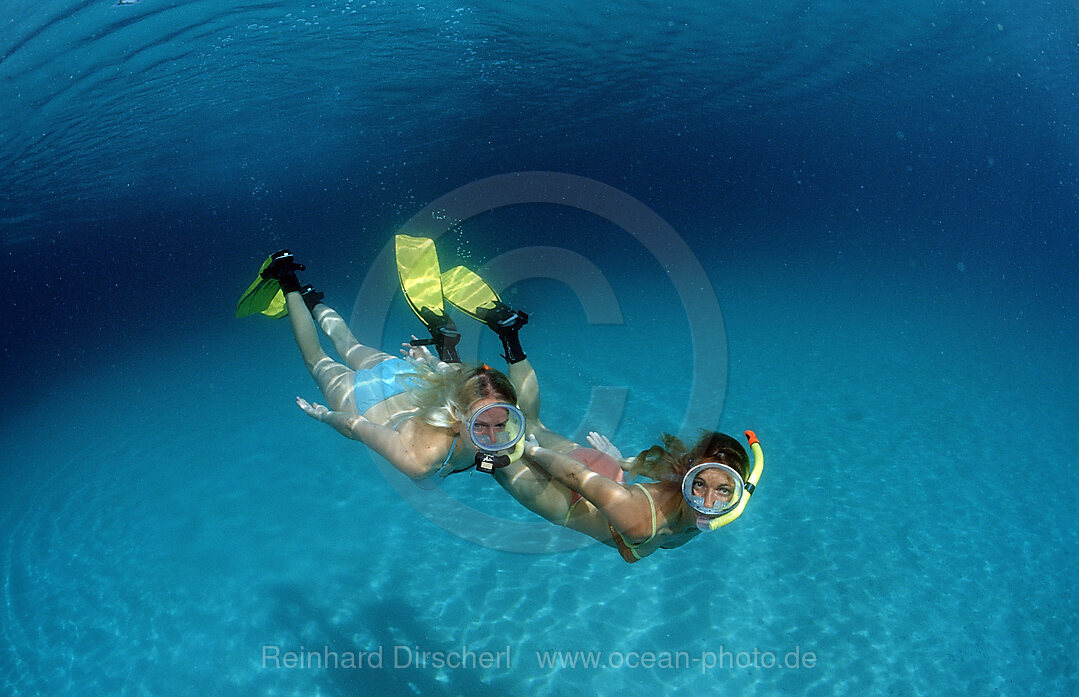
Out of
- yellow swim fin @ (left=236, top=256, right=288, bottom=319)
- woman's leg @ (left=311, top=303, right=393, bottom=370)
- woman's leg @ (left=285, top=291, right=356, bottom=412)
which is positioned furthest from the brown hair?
yellow swim fin @ (left=236, top=256, right=288, bottom=319)

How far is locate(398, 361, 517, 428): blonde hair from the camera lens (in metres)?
4.30

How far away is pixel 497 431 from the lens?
416cm

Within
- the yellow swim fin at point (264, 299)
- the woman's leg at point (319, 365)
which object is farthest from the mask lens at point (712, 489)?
the yellow swim fin at point (264, 299)

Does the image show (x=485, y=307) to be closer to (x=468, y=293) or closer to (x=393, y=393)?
(x=468, y=293)

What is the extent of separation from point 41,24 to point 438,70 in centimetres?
1192

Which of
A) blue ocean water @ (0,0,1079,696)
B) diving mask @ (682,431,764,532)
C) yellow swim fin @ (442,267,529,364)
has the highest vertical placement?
yellow swim fin @ (442,267,529,364)

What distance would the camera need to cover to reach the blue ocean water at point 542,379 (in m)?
7.16

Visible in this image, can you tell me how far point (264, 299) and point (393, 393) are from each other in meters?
2.38

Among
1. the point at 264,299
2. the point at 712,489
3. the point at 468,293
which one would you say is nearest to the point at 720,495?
the point at 712,489

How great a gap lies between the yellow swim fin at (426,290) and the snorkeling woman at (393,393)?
7 centimetres

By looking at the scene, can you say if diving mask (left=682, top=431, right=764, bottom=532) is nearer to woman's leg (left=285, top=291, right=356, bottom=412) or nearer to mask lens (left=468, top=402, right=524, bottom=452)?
mask lens (left=468, top=402, right=524, bottom=452)

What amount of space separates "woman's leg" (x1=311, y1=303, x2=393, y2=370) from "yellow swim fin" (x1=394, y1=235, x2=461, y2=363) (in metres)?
0.56

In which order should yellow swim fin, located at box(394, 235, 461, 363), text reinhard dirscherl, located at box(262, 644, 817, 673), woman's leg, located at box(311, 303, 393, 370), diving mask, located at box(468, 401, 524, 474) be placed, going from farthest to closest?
1. text reinhard dirscherl, located at box(262, 644, 817, 673)
2. woman's leg, located at box(311, 303, 393, 370)
3. yellow swim fin, located at box(394, 235, 461, 363)
4. diving mask, located at box(468, 401, 524, 474)

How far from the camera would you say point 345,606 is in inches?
298
